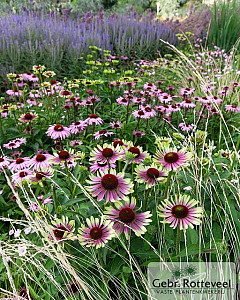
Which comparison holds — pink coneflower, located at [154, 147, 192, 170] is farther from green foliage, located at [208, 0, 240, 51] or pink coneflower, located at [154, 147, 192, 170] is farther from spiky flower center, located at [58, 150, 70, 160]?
green foliage, located at [208, 0, 240, 51]

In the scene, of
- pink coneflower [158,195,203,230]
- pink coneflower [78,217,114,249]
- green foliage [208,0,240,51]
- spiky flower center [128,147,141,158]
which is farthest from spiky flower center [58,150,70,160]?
green foliage [208,0,240,51]

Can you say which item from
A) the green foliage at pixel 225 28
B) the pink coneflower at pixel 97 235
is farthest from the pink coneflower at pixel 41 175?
the green foliage at pixel 225 28

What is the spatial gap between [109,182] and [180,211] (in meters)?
0.26

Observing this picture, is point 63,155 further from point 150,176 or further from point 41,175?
point 150,176

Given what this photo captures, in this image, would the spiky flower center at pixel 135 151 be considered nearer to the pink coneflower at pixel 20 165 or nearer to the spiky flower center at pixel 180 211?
the spiky flower center at pixel 180 211

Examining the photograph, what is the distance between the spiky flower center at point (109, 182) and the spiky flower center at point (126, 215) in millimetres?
90

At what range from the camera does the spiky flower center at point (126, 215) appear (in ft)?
3.38

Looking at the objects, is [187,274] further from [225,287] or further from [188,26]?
[188,26]

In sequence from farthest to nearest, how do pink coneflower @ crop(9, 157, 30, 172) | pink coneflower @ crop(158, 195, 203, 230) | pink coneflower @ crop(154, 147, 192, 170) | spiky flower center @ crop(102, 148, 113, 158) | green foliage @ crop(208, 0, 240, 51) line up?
green foliage @ crop(208, 0, 240, 51)
pink coneflower @ crop(9, 157, 30, 172)
spiky flower center @ crop(102, 148, 113, 158)
pink coneflower @ crop(154, 147, 192, 170)
pink coneflower @ crop(158, 195, 203, 230)

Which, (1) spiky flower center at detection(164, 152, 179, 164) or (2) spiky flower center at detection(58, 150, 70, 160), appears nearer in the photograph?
(1) spiky flower center at detection(164, 152, 179, 164)

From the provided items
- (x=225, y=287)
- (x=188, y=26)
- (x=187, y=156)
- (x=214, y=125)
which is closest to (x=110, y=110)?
(x=214, y=125)

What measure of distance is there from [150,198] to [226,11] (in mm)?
6271

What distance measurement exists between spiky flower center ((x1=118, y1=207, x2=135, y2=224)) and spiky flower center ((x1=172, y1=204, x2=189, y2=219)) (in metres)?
0.14

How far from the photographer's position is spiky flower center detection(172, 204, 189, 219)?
99cm
